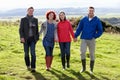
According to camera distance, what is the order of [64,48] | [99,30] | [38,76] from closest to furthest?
[38,76] < [99,30] < [64,48]

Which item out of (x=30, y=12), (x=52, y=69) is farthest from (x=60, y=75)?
(x=30, y=12)

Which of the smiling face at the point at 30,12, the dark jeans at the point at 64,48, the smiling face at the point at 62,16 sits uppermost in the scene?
the smiling face at the point at 30,12

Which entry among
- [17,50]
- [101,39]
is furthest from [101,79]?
[101,39]

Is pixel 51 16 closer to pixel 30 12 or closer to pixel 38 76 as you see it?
pixel 30 12

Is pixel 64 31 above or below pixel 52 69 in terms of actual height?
above

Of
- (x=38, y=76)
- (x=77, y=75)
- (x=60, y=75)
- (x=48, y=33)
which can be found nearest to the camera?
(x=38, y=76)

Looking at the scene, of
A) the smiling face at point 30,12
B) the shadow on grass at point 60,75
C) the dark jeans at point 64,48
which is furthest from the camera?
the dark jeans at point 64,48

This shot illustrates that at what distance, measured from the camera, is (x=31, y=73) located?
15859 millimetres

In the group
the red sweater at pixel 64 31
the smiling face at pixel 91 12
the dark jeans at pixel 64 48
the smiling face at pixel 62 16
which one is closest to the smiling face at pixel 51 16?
the smiling face at pixel 62 16

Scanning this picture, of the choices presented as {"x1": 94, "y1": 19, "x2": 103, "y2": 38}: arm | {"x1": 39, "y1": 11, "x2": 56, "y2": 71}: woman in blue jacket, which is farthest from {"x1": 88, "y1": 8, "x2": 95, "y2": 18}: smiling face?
{"x1": 39, "y1": 11, "x2": 56, "y2": 71}: woman in blue jacket

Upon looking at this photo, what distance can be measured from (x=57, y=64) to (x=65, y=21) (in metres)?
2.98

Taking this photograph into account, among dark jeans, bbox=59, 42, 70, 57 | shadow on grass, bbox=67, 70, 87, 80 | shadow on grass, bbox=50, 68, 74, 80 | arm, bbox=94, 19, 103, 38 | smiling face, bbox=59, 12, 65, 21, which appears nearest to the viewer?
shadow on grass, bbox=50, 68, 74, 80

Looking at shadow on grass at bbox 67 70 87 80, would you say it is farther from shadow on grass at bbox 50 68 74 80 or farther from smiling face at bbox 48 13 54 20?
smiling face at bbox 48 13 54 20

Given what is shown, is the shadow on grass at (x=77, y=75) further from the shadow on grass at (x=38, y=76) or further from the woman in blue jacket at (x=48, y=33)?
the shadow on grass at (x=38, y=76)
